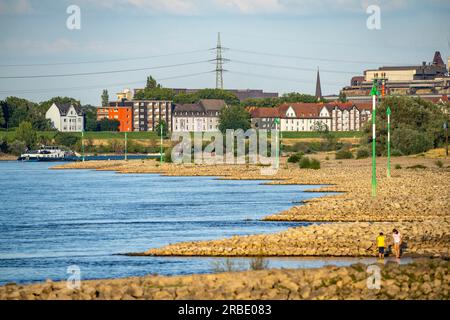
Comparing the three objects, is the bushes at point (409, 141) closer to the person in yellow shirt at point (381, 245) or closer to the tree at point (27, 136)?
the person in yellow shirt at point (381, 245)

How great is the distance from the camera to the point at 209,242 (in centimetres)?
3550

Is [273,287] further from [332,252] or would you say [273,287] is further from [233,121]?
[233,121]

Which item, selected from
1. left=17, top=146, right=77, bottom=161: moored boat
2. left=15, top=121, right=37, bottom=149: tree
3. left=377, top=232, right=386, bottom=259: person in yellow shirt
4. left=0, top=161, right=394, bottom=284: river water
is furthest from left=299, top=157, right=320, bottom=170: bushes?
left=15, top=121, right=37, bottom=149: tree

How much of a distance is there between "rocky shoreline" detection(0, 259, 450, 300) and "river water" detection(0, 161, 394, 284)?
4.64 meters

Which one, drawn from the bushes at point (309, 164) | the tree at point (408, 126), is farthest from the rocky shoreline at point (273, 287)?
the tree at point (408, 126)

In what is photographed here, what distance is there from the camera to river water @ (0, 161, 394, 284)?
103 ft

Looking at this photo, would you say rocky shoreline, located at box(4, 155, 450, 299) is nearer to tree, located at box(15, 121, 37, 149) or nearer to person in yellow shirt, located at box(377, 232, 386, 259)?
person in yellow shirt, located at box(377, 232, 386, 259)

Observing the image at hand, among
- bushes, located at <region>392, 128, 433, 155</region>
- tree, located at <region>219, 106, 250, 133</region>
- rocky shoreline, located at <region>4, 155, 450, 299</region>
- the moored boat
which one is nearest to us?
rocky shoreline, located at <region>4, 155, 450, 299</region>

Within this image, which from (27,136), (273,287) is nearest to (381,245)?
(273,287)

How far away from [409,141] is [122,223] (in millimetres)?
67911

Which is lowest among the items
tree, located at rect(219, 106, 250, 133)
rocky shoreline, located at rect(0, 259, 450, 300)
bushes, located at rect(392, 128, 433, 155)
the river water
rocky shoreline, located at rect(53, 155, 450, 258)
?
the river water

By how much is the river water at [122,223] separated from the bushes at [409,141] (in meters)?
31.5

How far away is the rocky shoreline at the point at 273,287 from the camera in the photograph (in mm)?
22703
